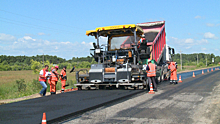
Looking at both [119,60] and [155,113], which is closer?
[155,113]

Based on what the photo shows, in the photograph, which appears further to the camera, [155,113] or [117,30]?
[117,30]

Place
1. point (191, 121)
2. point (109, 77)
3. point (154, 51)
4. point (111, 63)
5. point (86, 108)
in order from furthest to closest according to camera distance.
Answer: point (154, 51), point (111, 63), point (109, 77), point (86, 108), point (191, 121)

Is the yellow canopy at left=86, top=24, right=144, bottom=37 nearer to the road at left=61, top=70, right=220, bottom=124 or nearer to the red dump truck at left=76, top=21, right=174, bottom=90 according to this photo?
the red dump truck at left=76, top=21, right=174, bottom=90

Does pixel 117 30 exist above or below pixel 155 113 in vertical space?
above

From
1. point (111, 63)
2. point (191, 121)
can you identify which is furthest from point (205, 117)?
point (111, 63)

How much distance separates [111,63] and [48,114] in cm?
640

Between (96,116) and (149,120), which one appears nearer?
(149,120)

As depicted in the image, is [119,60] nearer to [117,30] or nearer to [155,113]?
[117,30]

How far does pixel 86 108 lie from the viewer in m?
7.09

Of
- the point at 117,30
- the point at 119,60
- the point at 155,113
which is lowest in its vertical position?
the point at 155,113

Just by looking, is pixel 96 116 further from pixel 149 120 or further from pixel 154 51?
pixel 154 51

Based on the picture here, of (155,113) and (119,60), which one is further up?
(119,60)

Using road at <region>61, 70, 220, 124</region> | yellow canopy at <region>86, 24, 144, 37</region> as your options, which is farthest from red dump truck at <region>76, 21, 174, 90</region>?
road at <region>61, 70, 220, 124</region>

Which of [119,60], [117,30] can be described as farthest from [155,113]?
[117,30]
